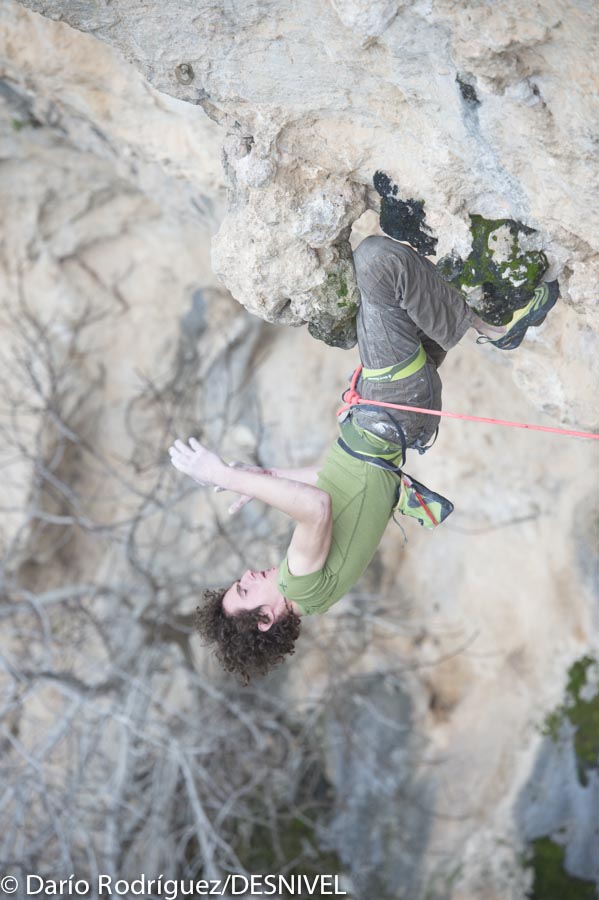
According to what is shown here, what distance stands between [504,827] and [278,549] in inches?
64.7

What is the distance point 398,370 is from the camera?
6.68ft

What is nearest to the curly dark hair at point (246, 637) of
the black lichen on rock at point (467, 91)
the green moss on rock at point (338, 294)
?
the green moss on rock at point (338, 294)

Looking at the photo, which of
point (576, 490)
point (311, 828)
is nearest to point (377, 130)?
point (576, 490)

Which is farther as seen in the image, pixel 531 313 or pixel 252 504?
pixel 252 504

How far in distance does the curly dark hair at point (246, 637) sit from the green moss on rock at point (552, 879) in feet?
6.44

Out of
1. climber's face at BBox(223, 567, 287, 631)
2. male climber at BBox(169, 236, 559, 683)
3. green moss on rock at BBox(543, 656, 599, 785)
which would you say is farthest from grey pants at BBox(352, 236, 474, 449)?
green moss on rock at BBox(543, 656, 599, 785)

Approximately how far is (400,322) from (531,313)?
0.99 feet

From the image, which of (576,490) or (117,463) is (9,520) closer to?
(117,463)

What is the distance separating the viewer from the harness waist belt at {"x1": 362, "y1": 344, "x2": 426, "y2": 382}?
80.1 inches

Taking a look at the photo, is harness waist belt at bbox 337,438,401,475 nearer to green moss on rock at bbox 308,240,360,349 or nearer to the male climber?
the male climber

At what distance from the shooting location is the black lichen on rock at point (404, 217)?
1922 mm

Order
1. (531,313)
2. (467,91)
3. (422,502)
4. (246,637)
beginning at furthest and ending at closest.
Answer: (246,637) → (422,502) → (531,313) → (467,91)

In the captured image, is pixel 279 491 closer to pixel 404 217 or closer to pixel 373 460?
pixel 373 460

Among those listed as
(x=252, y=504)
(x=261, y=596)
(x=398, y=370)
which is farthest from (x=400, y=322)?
(x=252, y=504)
